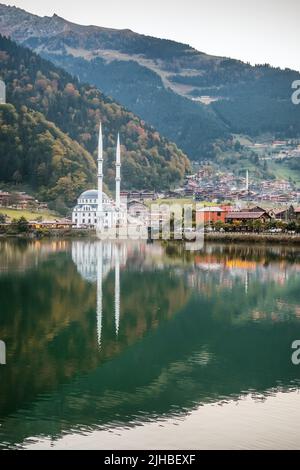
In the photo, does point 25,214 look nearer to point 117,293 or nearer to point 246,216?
point 246,216

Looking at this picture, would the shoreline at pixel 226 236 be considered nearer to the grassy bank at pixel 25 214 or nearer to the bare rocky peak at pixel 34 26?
the grassy bank at pixel 25 214

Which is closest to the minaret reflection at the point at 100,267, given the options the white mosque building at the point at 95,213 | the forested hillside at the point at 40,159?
the white mosque building at the point at 95,213

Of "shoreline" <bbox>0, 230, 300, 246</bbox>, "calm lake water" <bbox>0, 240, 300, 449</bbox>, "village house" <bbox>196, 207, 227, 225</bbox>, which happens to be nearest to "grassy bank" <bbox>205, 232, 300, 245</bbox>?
"shoreline" <bbox>0, 230, 300, 246</bbox>

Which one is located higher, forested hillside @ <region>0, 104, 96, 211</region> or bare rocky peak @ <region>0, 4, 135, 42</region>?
bare rocky peak @ <region>0, 4, 135, 42</region>

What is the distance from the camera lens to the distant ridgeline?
6050 cm

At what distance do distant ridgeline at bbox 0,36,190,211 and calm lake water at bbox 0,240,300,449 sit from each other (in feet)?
126

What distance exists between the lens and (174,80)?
129 metres

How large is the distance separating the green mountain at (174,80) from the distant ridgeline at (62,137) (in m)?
19.8

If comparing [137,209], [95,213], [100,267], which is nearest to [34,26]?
[137,209]

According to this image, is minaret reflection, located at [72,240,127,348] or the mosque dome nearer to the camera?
minaret reflection, located at [72,240,127,348]

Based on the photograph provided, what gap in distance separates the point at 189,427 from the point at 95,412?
1.08 m

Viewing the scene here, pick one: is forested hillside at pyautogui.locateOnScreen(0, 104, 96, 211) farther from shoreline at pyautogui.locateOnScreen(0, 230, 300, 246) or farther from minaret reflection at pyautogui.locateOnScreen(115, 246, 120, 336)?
minaret reflection at pyautogui.locateOnScreen(115, 246, 120, 336)
